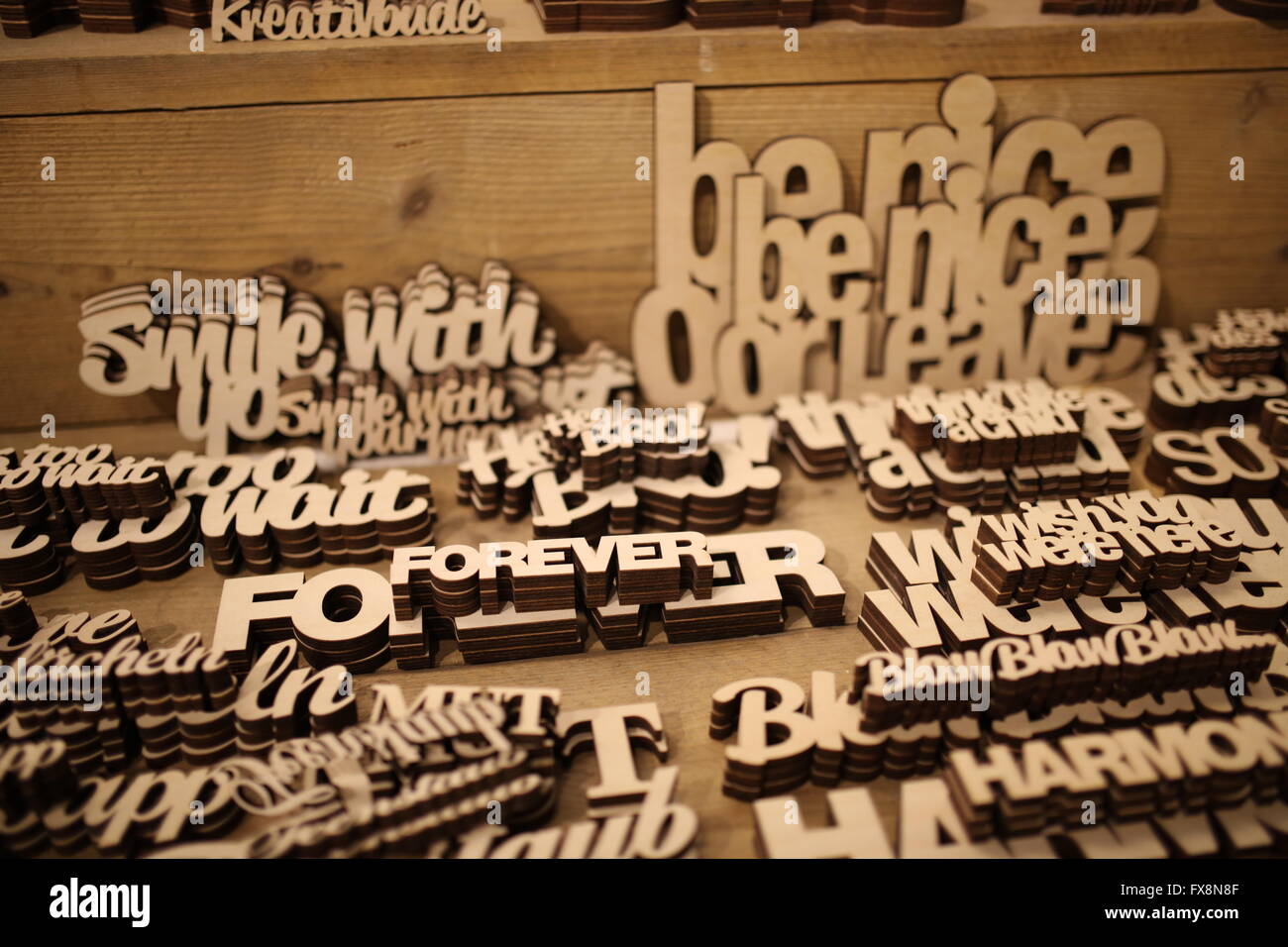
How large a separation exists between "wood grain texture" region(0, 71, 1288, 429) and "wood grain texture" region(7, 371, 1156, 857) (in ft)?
1.76

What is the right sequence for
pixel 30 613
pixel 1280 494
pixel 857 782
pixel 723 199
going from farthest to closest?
pixel 723 199 < pixel 1280 494 < pixel 30 613 < pixel 857 782

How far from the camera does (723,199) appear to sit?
6.82 ft

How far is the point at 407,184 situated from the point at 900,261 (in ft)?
3.45

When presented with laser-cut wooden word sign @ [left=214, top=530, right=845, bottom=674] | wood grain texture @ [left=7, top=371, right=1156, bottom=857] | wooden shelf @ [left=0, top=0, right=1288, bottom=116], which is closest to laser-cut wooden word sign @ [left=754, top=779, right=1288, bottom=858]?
wood grain texture @ [left=7, top=371, right=1156, bottom=857]

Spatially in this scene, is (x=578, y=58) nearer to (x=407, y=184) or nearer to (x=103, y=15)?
(x=407, y=184)

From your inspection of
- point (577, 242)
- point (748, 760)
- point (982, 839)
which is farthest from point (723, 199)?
point (982, 839)

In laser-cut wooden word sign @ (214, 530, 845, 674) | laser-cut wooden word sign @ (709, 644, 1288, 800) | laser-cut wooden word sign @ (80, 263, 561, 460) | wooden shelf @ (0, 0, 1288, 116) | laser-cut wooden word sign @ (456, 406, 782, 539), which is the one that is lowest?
laser-cut wooden word sign @ (709, 644, 1288, 800)

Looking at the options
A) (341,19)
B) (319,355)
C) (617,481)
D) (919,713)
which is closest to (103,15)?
(341,19)

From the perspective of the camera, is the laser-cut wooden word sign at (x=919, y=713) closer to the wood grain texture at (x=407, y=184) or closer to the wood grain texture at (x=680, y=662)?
the wood grain texture at (x=680, y=662)

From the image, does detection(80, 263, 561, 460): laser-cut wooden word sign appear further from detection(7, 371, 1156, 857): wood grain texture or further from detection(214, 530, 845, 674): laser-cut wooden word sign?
detection(214, 530, 845, 674): laser-cut wooden word sign

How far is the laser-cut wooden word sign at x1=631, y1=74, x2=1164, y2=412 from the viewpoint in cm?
207

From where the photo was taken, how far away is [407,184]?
201cm
